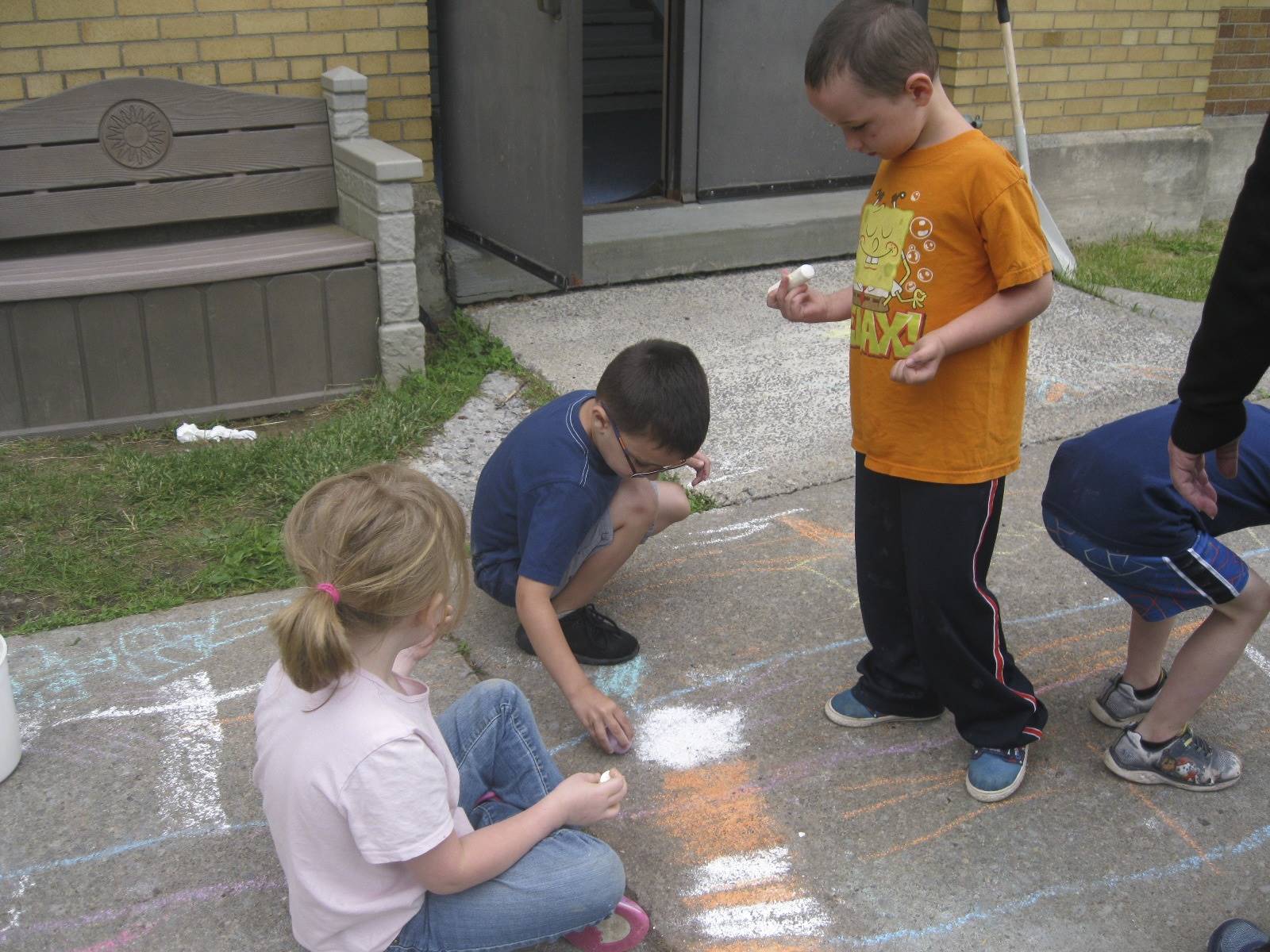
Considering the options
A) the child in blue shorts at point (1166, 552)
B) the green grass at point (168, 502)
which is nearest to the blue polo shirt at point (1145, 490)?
the child in blue shorts at point (1166, 552)

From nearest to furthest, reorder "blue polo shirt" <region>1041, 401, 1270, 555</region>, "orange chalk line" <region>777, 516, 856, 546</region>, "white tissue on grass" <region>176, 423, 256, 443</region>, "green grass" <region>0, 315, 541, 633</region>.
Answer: "blue polo shirt" <region>1041, 401, 1270, 555</region> < "green grass" <region>0, 315, 541, 633</region> < "orange chalk line" <region>777, 516, 856, 546</region> < "white tissue on grass" <region>176, 423, 256, 443</region>

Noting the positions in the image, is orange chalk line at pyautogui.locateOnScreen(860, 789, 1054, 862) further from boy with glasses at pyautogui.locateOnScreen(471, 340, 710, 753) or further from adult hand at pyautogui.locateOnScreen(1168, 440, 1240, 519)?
adult hand at pyautogui.locateOnScreen(1168, 440, 1240, 519)

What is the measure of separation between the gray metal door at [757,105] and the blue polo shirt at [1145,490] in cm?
385

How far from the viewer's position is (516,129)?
471 cm

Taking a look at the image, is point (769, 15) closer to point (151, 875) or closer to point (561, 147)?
point (561, 147)

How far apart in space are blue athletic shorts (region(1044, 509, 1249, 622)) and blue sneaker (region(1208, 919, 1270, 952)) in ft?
1.88

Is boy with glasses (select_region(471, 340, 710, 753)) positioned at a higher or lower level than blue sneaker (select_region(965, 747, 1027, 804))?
higher

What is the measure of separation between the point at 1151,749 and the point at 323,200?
11.7ft

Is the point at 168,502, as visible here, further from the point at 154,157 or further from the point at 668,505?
the point at 668,505

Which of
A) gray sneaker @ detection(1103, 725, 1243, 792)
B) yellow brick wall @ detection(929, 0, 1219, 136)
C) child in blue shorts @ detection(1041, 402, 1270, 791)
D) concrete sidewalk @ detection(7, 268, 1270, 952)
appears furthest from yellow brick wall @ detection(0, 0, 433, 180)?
gray sneaker @ detection(1103, 725, 1243, 792)

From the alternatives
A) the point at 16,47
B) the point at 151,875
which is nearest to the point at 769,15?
the point at 16,47

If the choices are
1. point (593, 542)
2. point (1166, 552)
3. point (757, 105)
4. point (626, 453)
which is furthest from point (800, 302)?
point (757, 105)

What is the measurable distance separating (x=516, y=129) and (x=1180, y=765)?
3.28 metres

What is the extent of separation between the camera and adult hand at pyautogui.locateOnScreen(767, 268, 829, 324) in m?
2.58
